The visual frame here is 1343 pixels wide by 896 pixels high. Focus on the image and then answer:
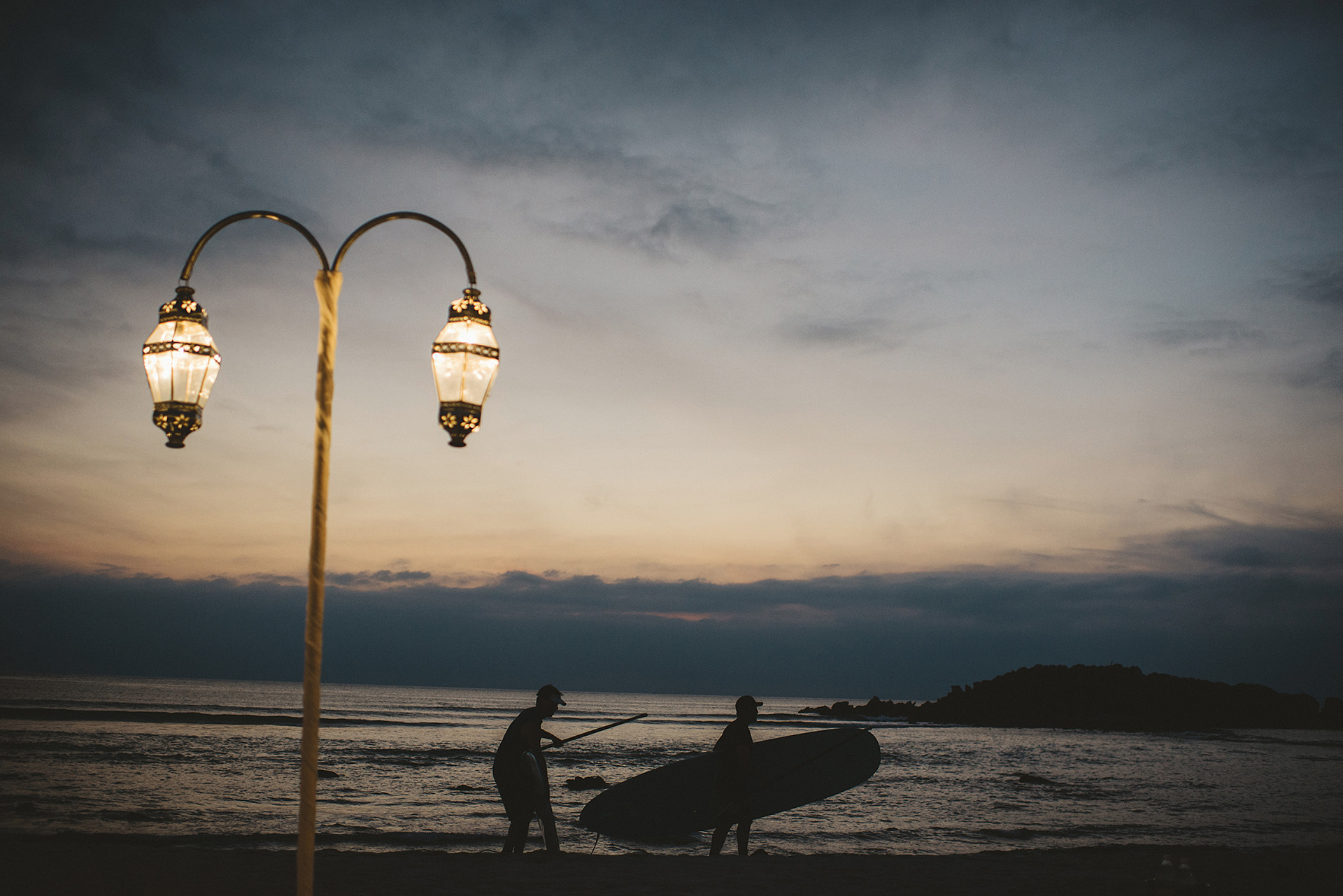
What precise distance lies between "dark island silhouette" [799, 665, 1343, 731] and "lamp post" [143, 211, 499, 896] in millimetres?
62595

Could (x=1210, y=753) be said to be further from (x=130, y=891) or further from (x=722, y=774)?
(x=130, y=891)

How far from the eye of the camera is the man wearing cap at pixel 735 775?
8078 millimetres

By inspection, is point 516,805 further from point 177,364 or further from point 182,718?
point 182,718

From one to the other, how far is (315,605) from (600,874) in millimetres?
5395

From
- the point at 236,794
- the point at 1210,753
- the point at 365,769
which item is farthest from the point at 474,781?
the point at 1210,753

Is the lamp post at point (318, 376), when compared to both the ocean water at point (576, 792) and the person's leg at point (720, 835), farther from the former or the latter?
the ocean water at point (576, 792)

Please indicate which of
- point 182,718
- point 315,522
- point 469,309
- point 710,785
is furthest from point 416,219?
point 182,718

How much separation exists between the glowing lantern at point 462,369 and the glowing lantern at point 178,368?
3.57ft

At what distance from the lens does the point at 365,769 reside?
21.3 meters

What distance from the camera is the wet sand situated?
697 centimetres

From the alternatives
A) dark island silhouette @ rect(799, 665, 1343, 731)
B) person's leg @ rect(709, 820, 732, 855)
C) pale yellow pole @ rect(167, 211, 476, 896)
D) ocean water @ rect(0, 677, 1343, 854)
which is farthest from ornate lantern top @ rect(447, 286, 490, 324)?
dark island silhouette @ rect(799, 665, 1343, 731)

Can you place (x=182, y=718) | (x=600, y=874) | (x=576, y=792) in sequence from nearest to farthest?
1. (x=600, y=874)
2. (x=576, y=792)
3. (x=182, y=718)

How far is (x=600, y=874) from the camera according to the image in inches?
303

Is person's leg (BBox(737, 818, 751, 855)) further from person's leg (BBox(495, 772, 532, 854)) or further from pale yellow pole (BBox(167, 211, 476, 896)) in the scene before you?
pale yellow pole (BBox(167, 211, 476, 896))
